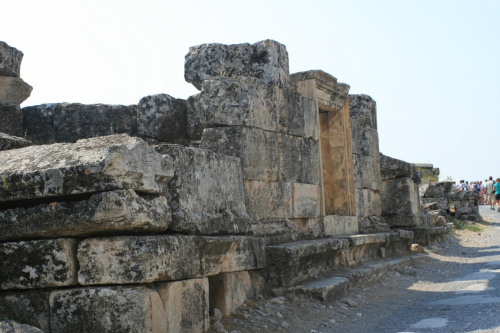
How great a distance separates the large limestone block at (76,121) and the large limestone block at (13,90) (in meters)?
0.17

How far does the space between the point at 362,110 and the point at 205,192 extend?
649 centimetres

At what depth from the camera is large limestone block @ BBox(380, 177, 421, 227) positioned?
11.2 metres

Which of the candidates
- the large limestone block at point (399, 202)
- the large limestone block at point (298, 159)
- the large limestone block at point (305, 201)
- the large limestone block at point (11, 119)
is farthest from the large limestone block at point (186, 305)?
the large limestone block at point (399, 202)

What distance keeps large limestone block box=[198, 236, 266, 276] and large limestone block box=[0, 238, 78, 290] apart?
3.33ft

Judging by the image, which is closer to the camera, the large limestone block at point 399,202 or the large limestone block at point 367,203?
the large limestone block at point 367,203

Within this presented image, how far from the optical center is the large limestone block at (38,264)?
3.76 m

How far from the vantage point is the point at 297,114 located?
7121 mm

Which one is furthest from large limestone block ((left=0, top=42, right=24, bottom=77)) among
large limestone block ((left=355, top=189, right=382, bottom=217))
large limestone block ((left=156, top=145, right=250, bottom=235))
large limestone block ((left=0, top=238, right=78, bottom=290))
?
large limestone block ((left=355, top=189, right=382, bottom=217))

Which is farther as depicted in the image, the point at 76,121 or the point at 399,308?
the point at 76,121

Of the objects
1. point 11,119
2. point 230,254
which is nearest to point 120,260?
point 230,254

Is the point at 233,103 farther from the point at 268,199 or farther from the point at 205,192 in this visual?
the point at 205,192

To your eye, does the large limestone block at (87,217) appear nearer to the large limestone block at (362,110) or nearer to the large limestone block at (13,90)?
the large limestone block at (13,90)

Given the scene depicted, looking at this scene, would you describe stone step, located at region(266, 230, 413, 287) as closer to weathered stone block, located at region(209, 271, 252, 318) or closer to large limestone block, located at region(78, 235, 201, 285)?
weathered stone block, located at region(209, 271, 252, 318)

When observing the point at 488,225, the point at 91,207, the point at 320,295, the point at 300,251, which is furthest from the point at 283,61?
the point at 488,225
